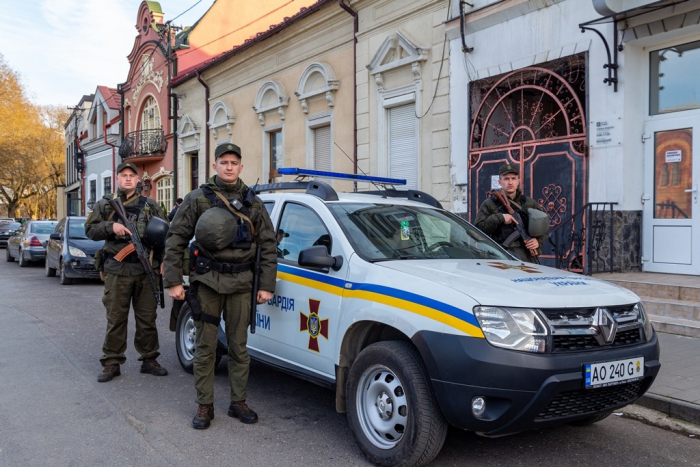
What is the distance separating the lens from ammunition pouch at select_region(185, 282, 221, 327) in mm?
4676

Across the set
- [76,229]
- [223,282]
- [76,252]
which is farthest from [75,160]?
[223,282]

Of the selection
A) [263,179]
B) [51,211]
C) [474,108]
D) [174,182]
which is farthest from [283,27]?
[51,211]

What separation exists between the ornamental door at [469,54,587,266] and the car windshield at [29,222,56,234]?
14206 mm

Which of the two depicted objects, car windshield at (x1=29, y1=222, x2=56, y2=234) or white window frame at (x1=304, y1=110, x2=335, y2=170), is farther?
car windshield at (x1=29, y1=222, x2=56, y2=234)

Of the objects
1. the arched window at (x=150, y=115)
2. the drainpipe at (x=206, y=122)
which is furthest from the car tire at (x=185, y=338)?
the arched window at (x=150, y=115)

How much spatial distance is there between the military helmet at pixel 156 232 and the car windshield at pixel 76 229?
31.1 ft

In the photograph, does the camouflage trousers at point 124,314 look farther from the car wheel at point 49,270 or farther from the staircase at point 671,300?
the car wheel at point 49,270

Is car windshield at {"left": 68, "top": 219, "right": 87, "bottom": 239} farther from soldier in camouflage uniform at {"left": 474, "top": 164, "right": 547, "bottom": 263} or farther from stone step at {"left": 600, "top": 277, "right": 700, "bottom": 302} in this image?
stone step at {"left": 600, "top": 277, "right": 700, "bottom": 302}

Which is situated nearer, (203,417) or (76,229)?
(203,417)

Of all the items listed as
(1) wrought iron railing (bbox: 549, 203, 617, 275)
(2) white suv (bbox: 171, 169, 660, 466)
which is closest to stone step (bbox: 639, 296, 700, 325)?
(1) wrought iron railing (bbox: 549, 203, 617, 275)

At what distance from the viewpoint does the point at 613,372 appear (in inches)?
145

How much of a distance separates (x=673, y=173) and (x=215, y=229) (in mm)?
7121

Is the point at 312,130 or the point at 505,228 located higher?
the point at 312,130

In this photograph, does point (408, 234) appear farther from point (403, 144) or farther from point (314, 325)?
point (403, 144)
